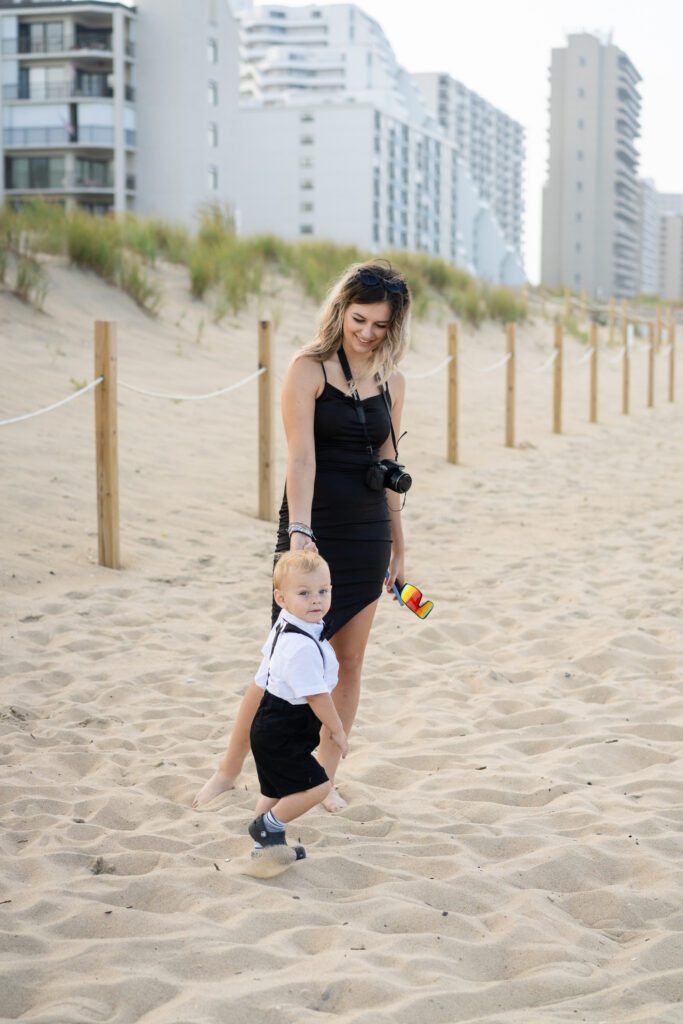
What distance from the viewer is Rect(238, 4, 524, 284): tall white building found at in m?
70.2

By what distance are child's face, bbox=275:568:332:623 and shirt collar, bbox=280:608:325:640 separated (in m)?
0.01

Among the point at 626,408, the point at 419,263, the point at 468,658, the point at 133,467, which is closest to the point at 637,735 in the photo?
the point at 468,658

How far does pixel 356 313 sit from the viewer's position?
3262 mm

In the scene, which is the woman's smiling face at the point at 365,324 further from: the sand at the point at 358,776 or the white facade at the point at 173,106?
the white facade at the point at 173,106

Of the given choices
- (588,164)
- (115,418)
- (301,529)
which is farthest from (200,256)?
(588,164)

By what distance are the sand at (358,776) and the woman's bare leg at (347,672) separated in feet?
0.63

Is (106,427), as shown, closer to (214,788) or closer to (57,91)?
(214,788)

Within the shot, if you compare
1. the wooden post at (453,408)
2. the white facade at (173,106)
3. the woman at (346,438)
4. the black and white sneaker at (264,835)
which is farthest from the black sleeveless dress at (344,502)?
the white facade at (173,106)

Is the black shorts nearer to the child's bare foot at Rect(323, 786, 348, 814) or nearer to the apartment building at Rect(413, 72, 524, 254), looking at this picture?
the child's bare foot at Rect(323, 786, 348, 814)

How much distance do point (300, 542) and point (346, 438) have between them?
344 mm

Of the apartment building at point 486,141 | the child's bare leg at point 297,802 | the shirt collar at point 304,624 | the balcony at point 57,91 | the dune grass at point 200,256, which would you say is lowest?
the child's bare leg at point 297,802

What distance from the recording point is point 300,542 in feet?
10.4

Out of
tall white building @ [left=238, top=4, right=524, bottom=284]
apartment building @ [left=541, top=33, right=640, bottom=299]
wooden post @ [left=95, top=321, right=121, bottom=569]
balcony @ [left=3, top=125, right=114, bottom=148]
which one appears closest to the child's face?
wooden post @ [left=95, top=321, right=121, bottom=569]

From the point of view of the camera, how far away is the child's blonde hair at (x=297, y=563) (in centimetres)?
302
